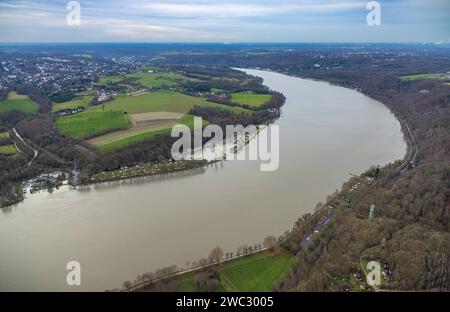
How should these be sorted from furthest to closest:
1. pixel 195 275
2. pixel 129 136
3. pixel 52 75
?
pixel 52 75 < pixel 129 136 < pixel 195 275

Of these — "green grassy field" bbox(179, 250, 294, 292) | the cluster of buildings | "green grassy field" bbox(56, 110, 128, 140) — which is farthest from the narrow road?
the cluster of buildings

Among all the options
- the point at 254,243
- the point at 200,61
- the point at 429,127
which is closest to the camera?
the point at 254,243

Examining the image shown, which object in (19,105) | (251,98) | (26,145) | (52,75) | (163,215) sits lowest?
(163,215)

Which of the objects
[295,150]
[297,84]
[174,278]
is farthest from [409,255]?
[297,84]

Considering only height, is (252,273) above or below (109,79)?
below

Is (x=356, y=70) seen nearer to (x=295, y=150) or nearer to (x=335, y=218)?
(x=295, y=150)

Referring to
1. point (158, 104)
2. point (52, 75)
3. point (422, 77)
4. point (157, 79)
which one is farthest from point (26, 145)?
point (422, 77)

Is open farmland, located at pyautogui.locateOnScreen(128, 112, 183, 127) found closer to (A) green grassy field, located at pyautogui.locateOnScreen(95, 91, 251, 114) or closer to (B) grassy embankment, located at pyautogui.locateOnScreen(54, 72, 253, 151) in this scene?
(B) grassy embankment, located at pyautogui.locateOnScreen(54, 72, 253, 151)

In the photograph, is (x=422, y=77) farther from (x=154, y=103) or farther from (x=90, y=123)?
(x=90, y=123)
